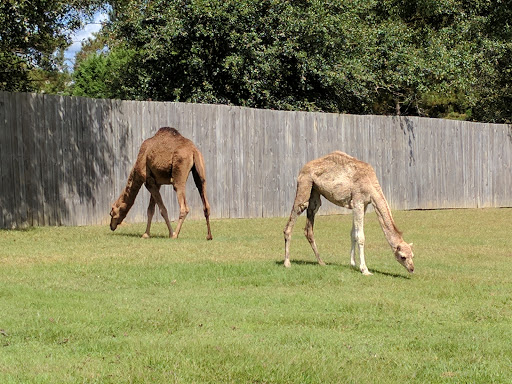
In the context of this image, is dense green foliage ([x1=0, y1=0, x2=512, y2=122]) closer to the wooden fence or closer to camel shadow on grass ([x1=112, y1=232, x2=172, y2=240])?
the wooden fence

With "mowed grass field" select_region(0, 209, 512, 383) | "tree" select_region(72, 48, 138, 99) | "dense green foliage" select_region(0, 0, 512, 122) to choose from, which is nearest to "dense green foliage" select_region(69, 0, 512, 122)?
"dense green foliage" select_region(0, 0, 512, 122)

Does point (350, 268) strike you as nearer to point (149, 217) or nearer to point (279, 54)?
point (149, 217)

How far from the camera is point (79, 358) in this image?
275 inches

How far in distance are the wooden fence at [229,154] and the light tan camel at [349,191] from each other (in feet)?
24.1

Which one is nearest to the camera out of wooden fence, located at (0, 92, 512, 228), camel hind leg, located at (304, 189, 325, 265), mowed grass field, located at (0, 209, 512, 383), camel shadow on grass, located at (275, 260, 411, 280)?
mowed grass field, located at (0, 209, 512, 383)

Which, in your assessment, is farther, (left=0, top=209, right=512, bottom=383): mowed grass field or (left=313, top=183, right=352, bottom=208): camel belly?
(left=313, top=183, right=352, bottom=208): camel belly

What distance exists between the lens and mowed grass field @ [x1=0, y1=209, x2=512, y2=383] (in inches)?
Result: 267

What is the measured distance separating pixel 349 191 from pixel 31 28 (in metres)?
8.57

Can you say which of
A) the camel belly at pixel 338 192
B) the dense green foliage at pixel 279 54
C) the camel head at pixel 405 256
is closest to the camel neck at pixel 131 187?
the camel belly at pixel 338 192

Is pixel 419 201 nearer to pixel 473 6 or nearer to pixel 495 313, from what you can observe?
pixel 473 6

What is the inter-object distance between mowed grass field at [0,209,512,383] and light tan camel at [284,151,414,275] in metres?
0.51

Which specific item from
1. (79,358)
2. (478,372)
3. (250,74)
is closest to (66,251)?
(79,358)

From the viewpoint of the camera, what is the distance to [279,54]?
2562cm

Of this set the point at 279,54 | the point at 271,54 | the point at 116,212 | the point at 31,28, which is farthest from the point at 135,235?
the point at 279,54
